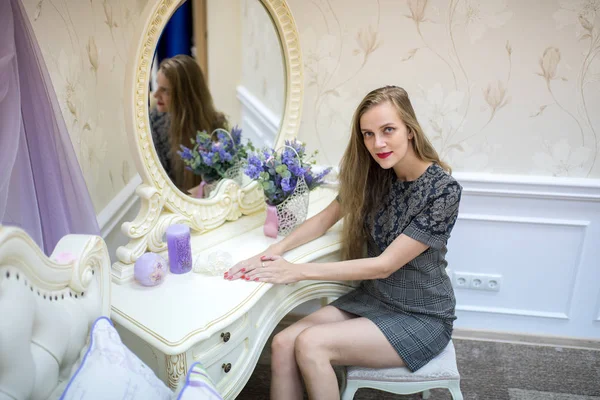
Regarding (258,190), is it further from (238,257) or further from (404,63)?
(404,63)

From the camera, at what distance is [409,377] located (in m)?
1.64

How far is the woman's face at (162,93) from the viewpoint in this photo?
5.31ft

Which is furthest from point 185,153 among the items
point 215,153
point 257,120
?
point 257,120

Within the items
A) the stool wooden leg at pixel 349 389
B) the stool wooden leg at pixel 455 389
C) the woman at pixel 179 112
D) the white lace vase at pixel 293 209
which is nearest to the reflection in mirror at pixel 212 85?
the woman at pixel 179 112

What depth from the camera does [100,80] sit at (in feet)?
6.01

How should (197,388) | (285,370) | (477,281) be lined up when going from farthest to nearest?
(477,281)
(285,370)
(197,388)

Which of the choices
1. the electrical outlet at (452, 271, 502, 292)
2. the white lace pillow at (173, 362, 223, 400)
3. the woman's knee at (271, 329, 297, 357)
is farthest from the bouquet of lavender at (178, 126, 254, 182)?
the electrical outlet at (452, 271, 502, 292)

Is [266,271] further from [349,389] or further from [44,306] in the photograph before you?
[44,306]

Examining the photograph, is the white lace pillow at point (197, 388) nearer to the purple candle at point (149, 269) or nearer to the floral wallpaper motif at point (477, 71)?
the purple candle at point (149, 269)

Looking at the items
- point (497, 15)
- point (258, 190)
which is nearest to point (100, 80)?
point (258, 190)

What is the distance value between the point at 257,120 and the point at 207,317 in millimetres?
876

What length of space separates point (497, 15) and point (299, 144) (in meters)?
0.98

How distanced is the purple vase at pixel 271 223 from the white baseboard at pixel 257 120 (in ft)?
0.98

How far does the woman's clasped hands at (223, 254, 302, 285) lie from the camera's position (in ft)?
5.27
